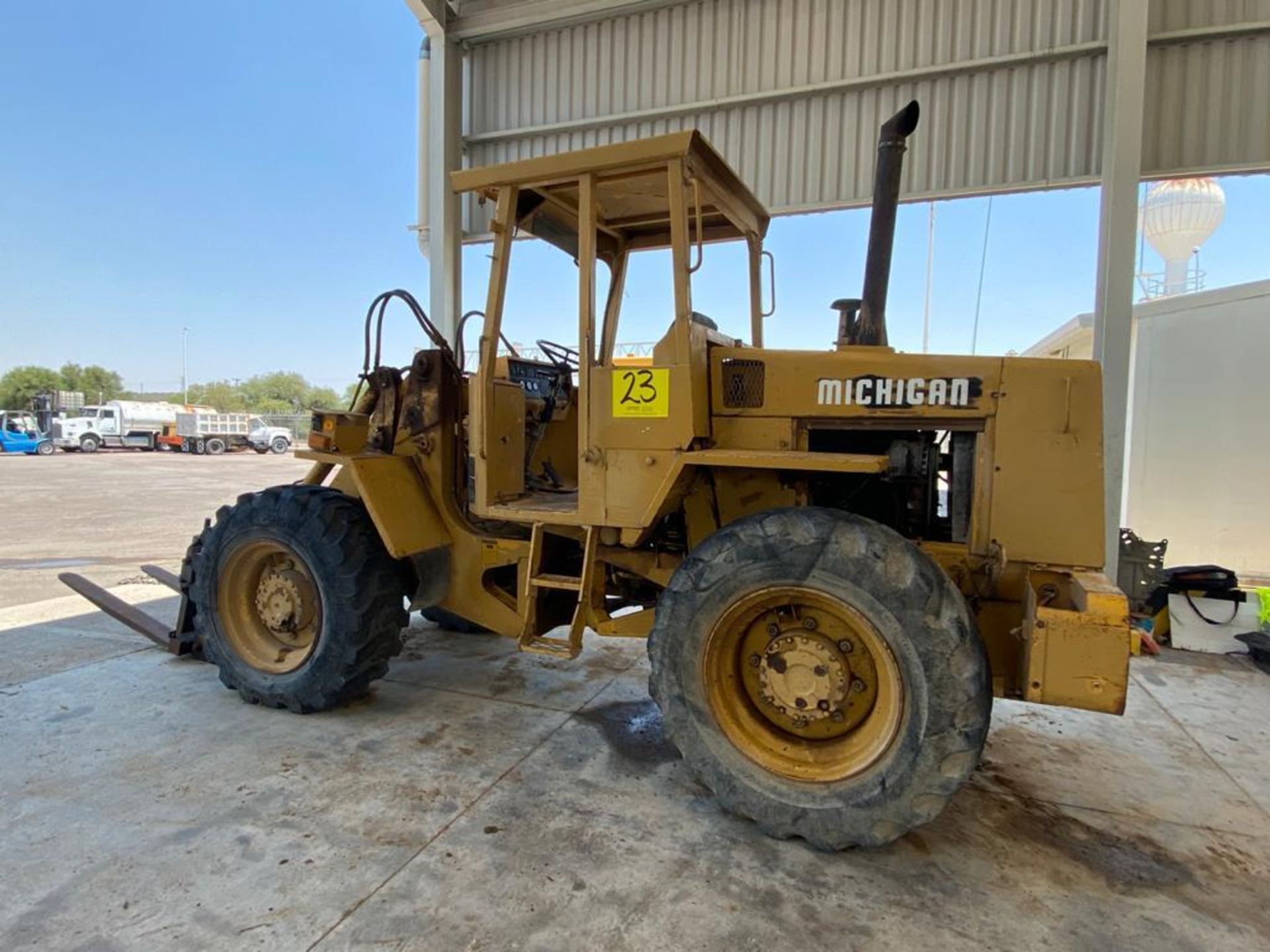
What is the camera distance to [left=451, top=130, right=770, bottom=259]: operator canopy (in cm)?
312

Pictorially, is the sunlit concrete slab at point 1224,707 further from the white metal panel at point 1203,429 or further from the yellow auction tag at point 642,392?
the yellow auction tag at point 642,392

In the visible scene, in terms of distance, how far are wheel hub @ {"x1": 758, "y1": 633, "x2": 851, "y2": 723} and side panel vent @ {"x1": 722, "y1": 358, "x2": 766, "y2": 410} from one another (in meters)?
1.04

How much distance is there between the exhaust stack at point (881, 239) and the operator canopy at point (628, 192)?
0.71 m

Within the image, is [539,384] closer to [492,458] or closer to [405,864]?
[492,458]

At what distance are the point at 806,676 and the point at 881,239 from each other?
2.17 metres

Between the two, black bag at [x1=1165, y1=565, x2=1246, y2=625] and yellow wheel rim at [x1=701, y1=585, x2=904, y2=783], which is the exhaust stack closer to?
yellow wheel rim at [x1=701, y1=585, x2=904, y2=783]

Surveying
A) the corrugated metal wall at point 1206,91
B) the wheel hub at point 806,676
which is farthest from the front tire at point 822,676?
the corrugated metal wall at point 1206,91

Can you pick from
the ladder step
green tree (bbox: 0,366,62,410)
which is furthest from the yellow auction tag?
green tree (bbox: 0,366,62,410)

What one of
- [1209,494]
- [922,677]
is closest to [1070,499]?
[922,677]

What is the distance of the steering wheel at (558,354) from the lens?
4344 mm

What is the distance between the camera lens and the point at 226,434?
128 feet

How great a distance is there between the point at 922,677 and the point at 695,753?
3.04ft

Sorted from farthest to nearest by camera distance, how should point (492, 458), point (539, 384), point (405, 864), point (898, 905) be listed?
point (539, 384)
point (492, 458)
point (405, 864)
point (898, 905)

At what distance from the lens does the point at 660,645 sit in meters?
2.86
